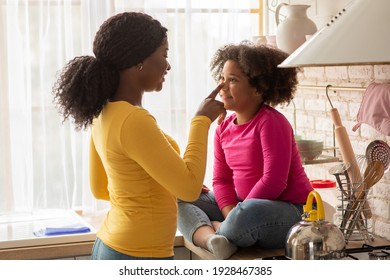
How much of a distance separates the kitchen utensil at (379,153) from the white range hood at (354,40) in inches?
33.3

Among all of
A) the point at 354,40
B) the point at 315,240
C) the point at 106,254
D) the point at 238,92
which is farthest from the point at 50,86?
the point at 354,40

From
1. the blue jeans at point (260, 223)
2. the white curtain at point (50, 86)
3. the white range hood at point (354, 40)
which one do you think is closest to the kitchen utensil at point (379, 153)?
the blue jeans at point (260, 223)

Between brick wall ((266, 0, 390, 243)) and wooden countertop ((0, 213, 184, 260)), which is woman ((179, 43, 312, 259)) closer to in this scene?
brick wall ((266, 0, 390, 243))

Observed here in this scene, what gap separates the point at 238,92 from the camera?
7.82 feet

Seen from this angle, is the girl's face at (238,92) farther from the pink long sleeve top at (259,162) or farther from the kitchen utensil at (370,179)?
the kitchen utensil at (370,179)

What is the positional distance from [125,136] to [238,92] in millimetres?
693

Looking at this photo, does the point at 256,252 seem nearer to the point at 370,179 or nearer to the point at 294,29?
the point at 370,179

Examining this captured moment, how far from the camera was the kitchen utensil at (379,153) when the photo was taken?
220 cm

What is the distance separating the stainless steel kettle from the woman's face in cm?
49

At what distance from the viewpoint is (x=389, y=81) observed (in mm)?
2305

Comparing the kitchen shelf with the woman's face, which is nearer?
the woman's face

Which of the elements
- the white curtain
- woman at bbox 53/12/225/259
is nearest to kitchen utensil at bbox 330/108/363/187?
woman at bbox 53/12/225/259

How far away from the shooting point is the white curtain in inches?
123
